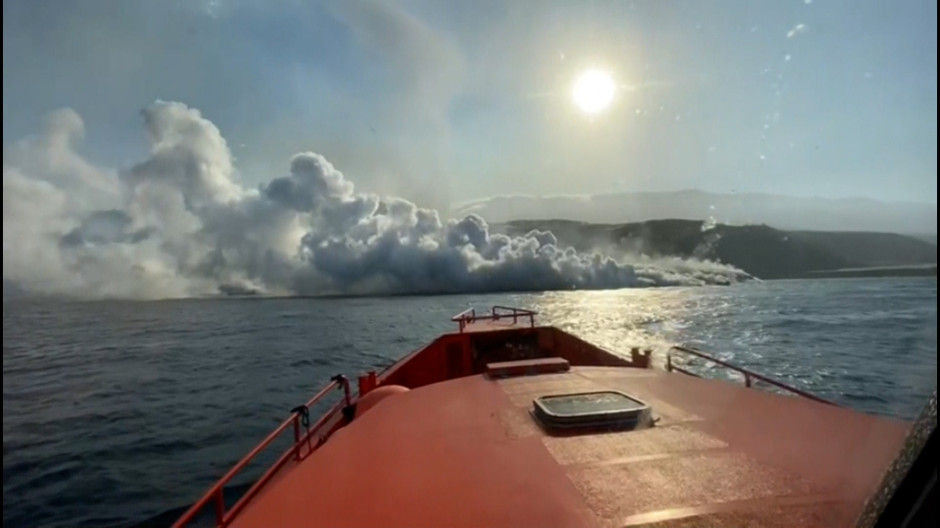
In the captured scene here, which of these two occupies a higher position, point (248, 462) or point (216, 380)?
point (248, 462)

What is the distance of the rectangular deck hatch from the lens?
4637mm

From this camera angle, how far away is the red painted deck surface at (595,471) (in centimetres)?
308

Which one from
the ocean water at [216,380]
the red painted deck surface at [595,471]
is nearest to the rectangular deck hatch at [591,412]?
the red painted deck surface at [595,471]

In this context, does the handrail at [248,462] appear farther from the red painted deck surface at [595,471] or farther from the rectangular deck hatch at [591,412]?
the rectangular deck hatch at [591,412]

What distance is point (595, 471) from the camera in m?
3.75

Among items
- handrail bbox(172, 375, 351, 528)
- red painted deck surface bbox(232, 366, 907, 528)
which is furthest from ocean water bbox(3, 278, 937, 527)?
handrail bbox(172, 375, 351, 528)

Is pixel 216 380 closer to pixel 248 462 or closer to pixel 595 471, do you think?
pixel 248 462

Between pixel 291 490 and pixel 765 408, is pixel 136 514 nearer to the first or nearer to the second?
pixel 291 490

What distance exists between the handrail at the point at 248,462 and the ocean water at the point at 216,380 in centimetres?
419

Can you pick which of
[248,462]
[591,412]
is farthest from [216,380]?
[591,412]

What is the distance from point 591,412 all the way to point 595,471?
99 centimetres

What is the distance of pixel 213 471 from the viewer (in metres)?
12.9

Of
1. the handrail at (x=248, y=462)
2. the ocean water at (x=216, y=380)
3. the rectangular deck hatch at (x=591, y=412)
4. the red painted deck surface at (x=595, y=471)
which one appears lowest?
the ocean water at (x=216, y=380)

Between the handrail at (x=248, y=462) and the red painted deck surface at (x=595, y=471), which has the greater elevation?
the red painted deck surface at (x=595, y=471)
